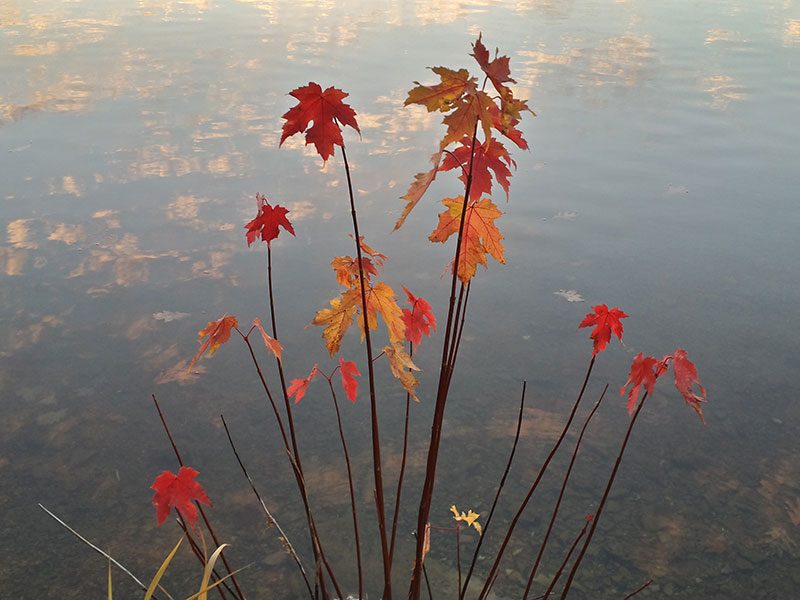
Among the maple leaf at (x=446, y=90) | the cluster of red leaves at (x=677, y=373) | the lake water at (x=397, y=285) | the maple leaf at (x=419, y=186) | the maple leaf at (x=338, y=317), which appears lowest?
the lake water at (x=397, y=285)

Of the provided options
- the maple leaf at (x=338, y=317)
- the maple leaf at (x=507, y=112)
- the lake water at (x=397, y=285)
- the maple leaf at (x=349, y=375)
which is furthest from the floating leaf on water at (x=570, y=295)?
the maple leaf at (x=507, y=112)

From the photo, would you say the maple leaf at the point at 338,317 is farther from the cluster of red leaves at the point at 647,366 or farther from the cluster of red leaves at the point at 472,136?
the cluster of red leaves at the point at 647,366

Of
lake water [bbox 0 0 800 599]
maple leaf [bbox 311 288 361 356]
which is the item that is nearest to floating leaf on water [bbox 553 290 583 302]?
lake water [bbox 0 0 800 599]

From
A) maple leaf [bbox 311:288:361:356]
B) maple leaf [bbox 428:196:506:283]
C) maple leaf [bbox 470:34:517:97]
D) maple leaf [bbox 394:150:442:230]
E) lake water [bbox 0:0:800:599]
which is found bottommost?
lake water [bbox 0:0:800:599]

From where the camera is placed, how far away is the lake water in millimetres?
1705

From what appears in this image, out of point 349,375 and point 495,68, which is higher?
point 495,68

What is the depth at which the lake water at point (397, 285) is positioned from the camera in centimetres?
171

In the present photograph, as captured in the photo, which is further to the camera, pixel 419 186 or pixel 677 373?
pixel 677 373

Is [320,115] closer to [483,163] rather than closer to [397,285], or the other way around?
[483,163]

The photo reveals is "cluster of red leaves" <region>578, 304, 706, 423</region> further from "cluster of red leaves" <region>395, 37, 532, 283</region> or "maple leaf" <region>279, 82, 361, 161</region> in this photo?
"maple leaf" <region>279, 82, 361, 161</region>

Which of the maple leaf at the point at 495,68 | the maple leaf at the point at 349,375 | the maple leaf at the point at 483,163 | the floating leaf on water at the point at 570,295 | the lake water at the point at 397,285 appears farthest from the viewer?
the floating leaf on water at the point at 570,295

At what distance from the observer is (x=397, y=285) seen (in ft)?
8.96

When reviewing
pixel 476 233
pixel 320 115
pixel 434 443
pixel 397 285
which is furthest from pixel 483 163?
pixel 397 285

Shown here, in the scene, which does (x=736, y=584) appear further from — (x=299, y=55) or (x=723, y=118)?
(x=299, y=55)
